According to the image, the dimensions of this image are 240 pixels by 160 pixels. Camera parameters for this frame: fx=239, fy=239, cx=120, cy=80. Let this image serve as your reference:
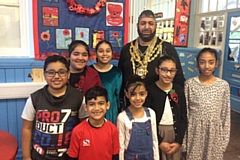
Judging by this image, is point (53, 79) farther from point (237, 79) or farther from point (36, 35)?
point (237, 79)

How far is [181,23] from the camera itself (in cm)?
598

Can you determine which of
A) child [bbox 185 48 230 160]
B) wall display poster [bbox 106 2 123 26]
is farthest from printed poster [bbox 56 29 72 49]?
child [bbox 185 48 230 160]

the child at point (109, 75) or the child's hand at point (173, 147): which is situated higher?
the child at point (109, 75)

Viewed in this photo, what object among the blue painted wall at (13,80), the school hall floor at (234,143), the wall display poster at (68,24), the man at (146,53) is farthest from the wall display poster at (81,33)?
the school hall floor at (234,143)

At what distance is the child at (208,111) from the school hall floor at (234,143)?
1073mm

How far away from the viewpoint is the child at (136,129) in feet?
5.51

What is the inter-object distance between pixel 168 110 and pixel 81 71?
0.74m

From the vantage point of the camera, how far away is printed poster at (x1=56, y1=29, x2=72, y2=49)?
237 centimetres

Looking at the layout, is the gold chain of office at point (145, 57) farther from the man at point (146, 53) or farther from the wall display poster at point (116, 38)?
the wall display poster at point (116, 38)

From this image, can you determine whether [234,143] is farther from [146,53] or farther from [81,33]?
[81,33]

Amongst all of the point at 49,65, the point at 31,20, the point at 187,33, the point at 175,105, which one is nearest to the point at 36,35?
the point at 31,20

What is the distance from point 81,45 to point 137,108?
2.07 feet

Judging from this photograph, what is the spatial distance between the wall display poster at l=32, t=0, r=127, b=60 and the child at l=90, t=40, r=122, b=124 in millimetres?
576

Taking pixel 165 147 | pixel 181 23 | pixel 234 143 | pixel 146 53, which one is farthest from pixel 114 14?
pixel 181 23
